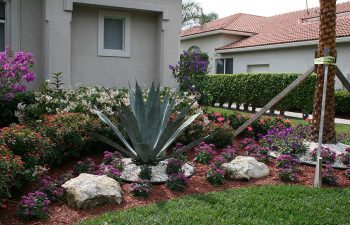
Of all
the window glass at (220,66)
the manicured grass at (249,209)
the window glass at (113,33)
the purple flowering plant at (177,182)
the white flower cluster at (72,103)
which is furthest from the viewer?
the window glass at (220,66)

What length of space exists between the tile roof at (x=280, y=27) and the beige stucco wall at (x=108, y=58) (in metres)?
8.78

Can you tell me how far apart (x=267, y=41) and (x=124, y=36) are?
12093 mm

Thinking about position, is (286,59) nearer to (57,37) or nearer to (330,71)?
(57,37)

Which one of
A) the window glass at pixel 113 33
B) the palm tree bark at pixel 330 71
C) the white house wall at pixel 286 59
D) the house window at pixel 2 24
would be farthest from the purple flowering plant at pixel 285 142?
the white house wall at pixel 286 59

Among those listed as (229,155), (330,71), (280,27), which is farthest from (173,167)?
(280,27)

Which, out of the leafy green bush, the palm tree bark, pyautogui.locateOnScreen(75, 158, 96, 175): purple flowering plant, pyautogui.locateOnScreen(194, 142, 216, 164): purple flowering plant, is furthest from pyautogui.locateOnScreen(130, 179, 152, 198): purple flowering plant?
the palm tree bark

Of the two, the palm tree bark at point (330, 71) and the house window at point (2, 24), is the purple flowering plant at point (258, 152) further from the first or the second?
the house window at point (2, 24)

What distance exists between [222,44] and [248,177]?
845 inches

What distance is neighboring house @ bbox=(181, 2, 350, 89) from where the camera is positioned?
63.0 feet

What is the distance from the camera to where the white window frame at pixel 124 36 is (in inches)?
458

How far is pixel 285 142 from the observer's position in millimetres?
6844

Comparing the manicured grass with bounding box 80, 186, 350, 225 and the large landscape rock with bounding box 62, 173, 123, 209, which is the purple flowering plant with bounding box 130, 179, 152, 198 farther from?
the manicured grass with bounding box 80, 186, 350, 225

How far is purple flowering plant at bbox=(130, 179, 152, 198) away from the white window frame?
7424 millimetres

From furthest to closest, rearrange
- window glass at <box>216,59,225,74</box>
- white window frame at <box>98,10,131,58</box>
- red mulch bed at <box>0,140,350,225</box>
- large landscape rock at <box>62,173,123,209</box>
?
window glass at <box>216,59,225,74</box> → white window frame at <box>98,10,131,58</box> → large landscape rock at <box>62,173,123,209</box> → red mulch bed at <box>0,140,350,225</box>
